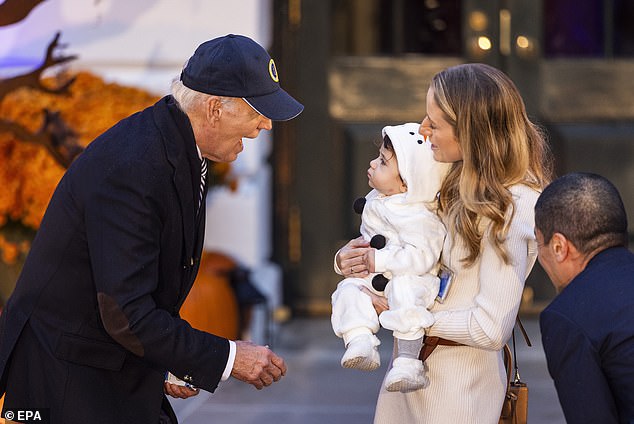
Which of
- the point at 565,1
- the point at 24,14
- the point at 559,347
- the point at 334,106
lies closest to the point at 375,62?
the point at 334,106

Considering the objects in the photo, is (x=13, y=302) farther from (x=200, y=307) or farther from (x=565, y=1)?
(x=565, y=1)

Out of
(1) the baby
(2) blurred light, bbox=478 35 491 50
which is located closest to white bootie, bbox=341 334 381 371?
(1) the baby

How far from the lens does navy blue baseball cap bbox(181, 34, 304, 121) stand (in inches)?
116

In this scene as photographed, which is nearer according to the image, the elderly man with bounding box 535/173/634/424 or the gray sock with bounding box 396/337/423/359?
the elderly man with bounding box 535/173/634/424

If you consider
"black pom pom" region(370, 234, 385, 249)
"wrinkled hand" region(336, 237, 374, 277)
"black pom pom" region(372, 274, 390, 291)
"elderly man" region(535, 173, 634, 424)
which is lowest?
"black pom pom" region(372, 274, 390, 291)

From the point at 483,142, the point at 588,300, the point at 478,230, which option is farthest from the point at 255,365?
the point at 588,300

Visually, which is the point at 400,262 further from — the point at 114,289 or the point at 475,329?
the point at 114,289

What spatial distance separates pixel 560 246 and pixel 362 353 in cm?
73

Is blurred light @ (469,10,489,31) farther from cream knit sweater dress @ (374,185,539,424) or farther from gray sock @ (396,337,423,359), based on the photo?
gray sock @ (396,337,423,359)

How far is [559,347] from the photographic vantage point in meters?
2.34

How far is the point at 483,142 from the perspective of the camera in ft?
9.61

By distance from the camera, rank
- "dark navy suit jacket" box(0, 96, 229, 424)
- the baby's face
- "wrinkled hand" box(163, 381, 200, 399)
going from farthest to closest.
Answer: "wrinkled hand" box(163, 381, 200, 399) < the baby's face < "dark navy suit jacket" box(0, 96, 229, 424)

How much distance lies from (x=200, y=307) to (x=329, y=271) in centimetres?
145

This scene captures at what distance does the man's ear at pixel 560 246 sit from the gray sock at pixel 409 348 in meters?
0.61
